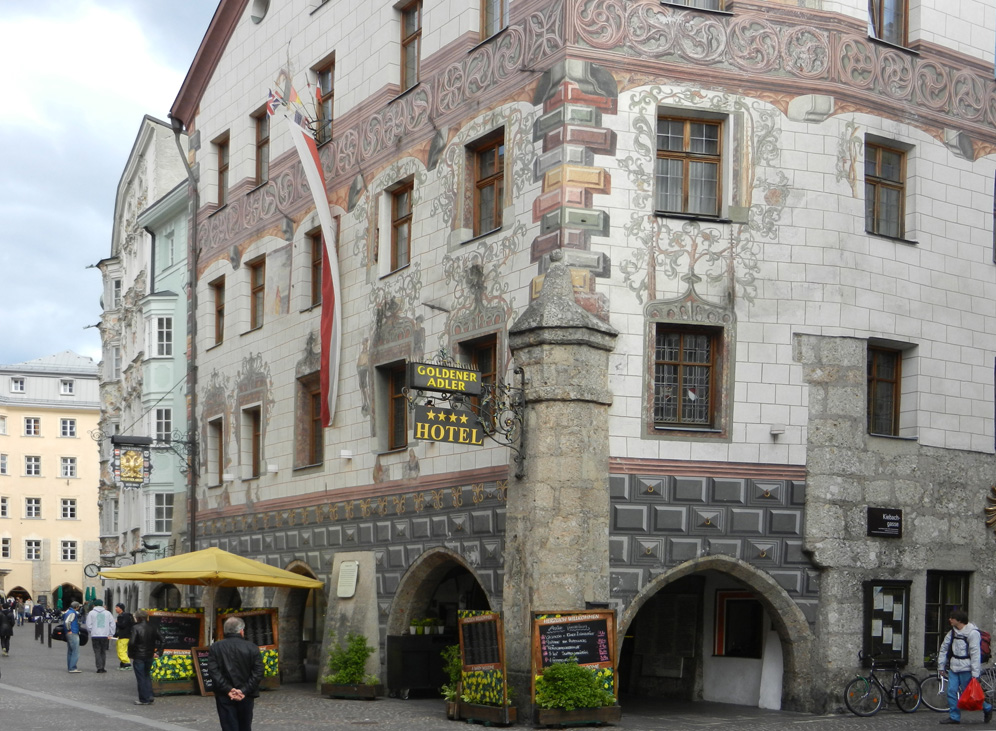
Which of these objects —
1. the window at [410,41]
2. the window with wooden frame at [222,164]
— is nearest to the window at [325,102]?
the window at [410,41]

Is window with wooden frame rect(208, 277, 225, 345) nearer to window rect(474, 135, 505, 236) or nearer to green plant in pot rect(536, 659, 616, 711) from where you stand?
window rect(474, 135, 505, 236)

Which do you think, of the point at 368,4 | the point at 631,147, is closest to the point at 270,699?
the point at 631,147

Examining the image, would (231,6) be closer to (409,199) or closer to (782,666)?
(409,199)

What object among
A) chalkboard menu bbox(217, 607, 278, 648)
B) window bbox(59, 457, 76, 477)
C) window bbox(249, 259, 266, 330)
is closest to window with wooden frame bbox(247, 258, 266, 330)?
window bbox(249, 259, 266, 330)

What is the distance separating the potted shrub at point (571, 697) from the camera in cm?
1850

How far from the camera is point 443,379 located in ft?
64.1

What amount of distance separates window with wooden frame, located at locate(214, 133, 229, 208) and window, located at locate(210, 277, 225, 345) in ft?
5.88

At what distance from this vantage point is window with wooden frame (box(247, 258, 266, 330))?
30.4m

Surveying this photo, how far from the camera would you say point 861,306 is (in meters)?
21.1

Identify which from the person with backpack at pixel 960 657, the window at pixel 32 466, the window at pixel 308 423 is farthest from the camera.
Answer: the window at pixel 32 466

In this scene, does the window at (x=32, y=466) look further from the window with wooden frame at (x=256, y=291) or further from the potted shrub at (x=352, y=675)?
the potted shrub at (x=352, y=675)

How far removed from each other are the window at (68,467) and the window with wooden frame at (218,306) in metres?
→ 61.5

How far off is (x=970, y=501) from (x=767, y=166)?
240 inches

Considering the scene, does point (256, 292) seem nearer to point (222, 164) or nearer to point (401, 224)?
point (222, 164)
